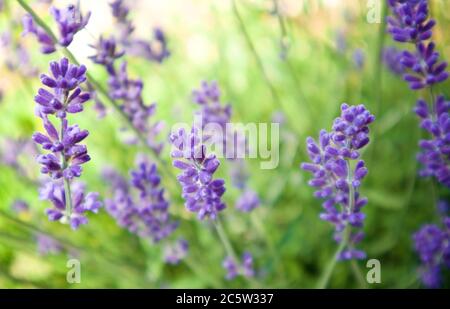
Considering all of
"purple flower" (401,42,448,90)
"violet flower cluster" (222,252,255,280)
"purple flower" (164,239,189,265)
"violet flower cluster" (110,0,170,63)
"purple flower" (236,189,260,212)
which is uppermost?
"violet flower cluster" (110,0,170,63)

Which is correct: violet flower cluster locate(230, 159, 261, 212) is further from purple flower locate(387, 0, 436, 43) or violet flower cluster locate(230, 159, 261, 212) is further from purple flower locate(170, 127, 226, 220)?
purple flower locate(387, 0, 436, 43)

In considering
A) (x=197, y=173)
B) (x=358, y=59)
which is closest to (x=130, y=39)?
(x=197, y=173)

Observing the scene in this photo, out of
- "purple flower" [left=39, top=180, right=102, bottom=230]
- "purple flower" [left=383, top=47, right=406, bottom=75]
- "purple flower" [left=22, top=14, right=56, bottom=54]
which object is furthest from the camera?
"purple flower" [left=383, top=47, right=406, bottom=75]

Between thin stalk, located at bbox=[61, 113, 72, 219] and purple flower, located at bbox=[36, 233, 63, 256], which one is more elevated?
thin stalk, located at bbox=[61, 113, 72, 219]

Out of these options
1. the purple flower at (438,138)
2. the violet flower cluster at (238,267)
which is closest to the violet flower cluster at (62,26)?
the violet flower cluster at (238,267)

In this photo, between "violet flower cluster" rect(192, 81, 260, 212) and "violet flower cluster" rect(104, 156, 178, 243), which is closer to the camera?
"violet flower cluster" rect(104, 156, 178, 243)

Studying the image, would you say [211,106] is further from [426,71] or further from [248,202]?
[426,71]

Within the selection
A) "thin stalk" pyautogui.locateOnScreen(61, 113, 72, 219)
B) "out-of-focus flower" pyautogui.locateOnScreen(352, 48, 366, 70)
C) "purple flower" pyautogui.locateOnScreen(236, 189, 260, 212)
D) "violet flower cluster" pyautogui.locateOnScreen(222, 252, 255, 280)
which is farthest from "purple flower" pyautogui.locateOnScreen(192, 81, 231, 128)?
"out-of-focus flower" pyautogui.locateOnScreen(352, 48, 366, 70)
